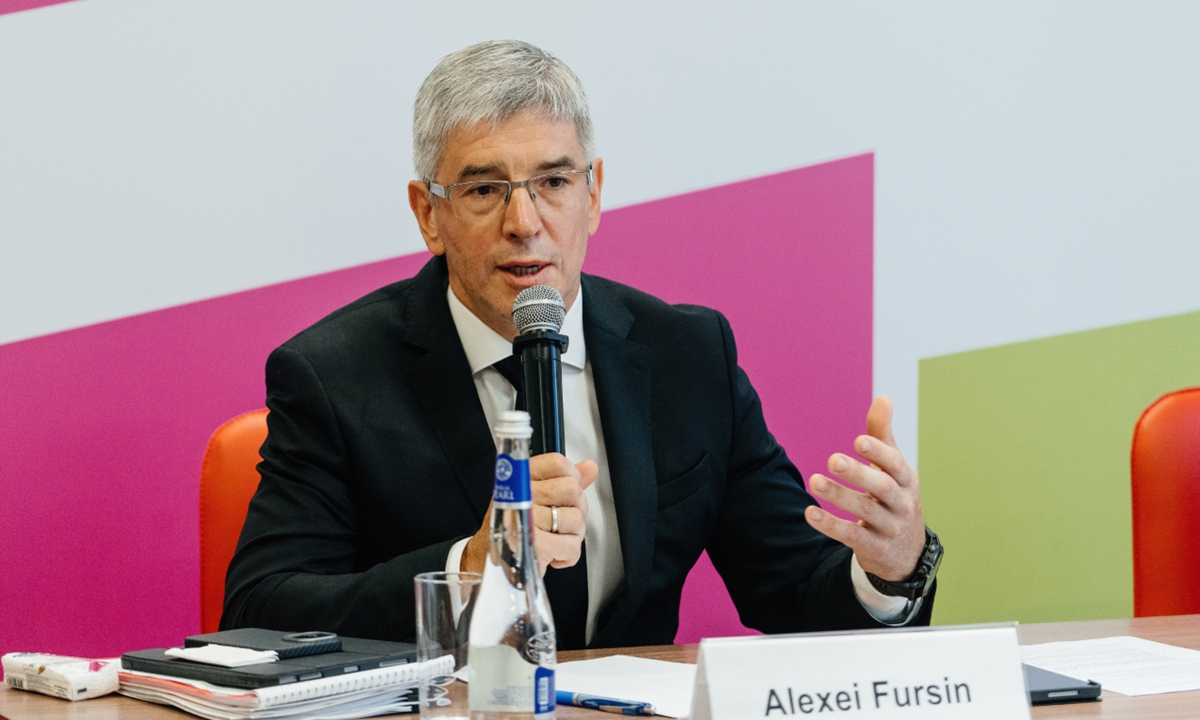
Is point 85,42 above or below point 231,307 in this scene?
above

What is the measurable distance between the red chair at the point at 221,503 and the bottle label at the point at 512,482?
102cm

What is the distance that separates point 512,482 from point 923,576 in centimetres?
85

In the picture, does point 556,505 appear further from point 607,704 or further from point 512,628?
point 512,628

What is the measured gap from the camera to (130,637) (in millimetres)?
2289

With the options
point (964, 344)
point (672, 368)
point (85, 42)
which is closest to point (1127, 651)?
point (672, 368)

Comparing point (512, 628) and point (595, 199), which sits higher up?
point (595, 199)

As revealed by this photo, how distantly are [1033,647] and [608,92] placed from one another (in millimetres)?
1553

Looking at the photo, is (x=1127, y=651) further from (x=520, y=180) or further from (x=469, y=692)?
(x=520, y=180)

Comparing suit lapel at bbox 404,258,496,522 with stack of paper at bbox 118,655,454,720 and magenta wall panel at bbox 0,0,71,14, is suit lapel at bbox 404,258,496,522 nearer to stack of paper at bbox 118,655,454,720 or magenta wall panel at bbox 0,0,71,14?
stack of paper at bbox 118,655,454,720

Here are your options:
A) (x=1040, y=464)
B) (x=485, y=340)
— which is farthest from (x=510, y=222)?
(x=1040, y=464)

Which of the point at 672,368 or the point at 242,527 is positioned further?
the point at 672,368

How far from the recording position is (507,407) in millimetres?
1962

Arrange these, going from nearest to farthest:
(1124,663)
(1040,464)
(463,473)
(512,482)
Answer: (512,482)
(1124,663)
(463,473)
(1040,464)

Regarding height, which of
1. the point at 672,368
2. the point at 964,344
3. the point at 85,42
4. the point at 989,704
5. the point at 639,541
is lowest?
the point at 989,704
